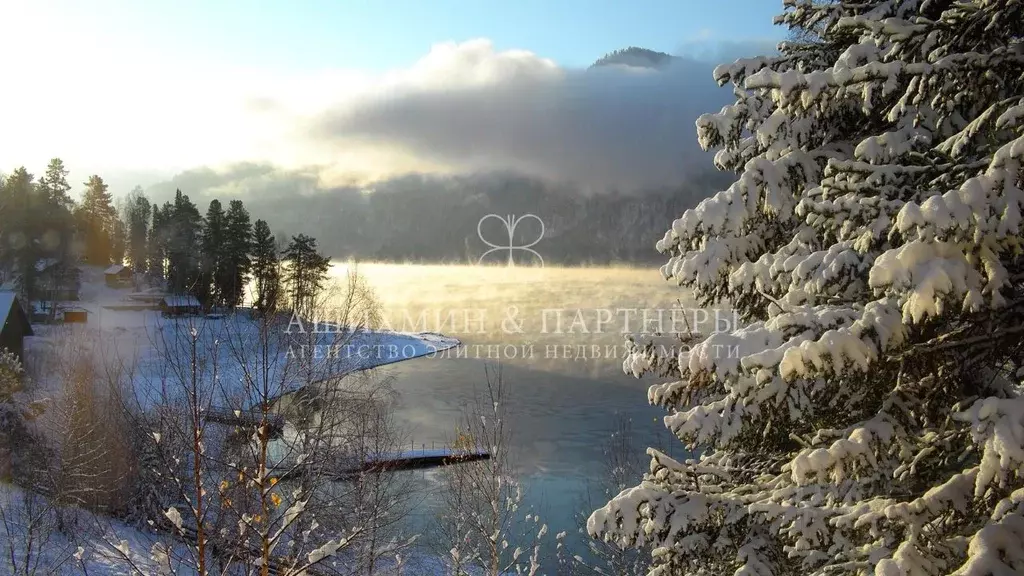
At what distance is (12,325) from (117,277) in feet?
92.6

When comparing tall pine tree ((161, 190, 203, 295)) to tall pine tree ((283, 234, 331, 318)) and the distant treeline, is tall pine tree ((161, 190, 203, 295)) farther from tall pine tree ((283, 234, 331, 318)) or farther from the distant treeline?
tall pine tree ((283, 234, 331, 318))

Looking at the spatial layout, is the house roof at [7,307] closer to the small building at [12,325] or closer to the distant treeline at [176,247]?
the small building at [12,325]

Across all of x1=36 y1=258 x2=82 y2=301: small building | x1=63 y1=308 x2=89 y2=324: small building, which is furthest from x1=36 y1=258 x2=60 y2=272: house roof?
x1=63 y1=308 x2=89 y2=324: small building

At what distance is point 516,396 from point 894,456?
37316 mm

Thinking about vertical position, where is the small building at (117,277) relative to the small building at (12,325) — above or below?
above

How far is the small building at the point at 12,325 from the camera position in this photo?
32500 mm

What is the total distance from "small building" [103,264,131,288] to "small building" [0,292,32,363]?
84.8ft

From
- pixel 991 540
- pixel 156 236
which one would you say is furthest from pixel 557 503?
pixel 156 236

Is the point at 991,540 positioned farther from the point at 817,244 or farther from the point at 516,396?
the point at 516,396

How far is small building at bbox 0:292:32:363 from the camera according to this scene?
107 ft

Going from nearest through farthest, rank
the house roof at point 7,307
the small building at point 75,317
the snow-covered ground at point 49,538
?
the snow-covered ground at point 49,538 → the house roof at point 7,307 → the small building at point 75,317

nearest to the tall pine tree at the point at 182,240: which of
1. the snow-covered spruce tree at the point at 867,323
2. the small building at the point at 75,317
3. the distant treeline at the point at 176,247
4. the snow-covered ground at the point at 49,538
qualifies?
the distant treeline at the point at 176,247

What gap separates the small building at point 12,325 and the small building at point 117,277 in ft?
84.8

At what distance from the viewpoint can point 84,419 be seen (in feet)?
68.0
